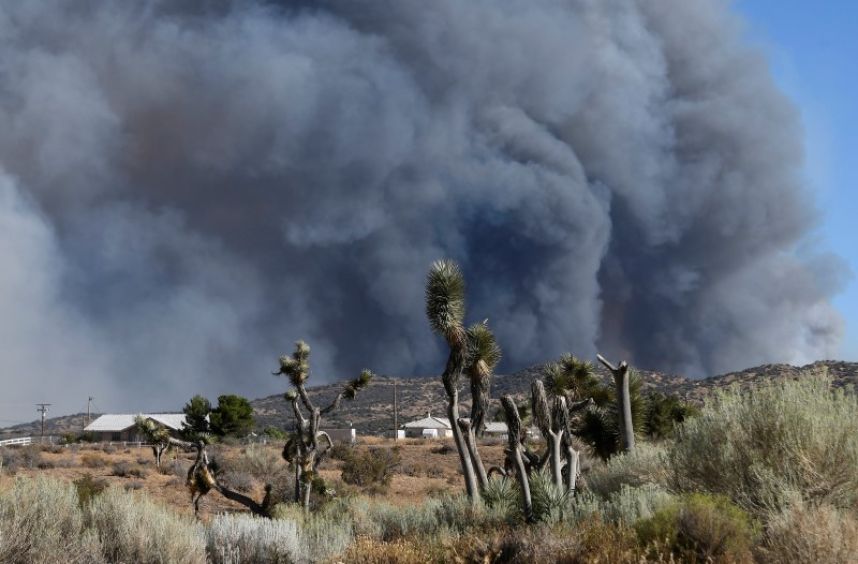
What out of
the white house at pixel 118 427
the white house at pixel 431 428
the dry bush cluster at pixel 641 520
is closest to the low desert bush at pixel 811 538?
the dry bush cluster at pixel 641 520

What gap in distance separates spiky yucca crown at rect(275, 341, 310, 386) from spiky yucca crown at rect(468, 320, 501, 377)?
5.26 m

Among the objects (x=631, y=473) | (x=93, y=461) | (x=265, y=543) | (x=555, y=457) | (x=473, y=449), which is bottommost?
(x=265, y=543)

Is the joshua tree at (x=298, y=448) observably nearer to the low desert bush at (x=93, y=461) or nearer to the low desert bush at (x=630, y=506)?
the low desert bush at (x=630, y=506)

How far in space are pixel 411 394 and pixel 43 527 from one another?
5204 inches

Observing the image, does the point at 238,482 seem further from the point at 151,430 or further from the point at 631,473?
the point at 631,473

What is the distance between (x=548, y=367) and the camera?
98.7 feet

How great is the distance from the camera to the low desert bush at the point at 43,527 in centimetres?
1171

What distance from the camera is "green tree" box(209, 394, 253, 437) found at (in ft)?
246

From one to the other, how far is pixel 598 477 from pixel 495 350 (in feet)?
19.5

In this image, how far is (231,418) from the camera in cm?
7588

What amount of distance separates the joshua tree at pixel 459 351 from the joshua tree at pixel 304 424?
4.15m

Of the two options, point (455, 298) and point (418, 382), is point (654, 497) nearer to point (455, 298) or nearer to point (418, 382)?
point (455, 298)

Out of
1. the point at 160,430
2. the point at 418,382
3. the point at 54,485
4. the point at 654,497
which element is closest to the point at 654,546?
the point at 654,497

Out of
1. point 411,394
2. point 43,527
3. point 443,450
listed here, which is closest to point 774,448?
point 43,527
